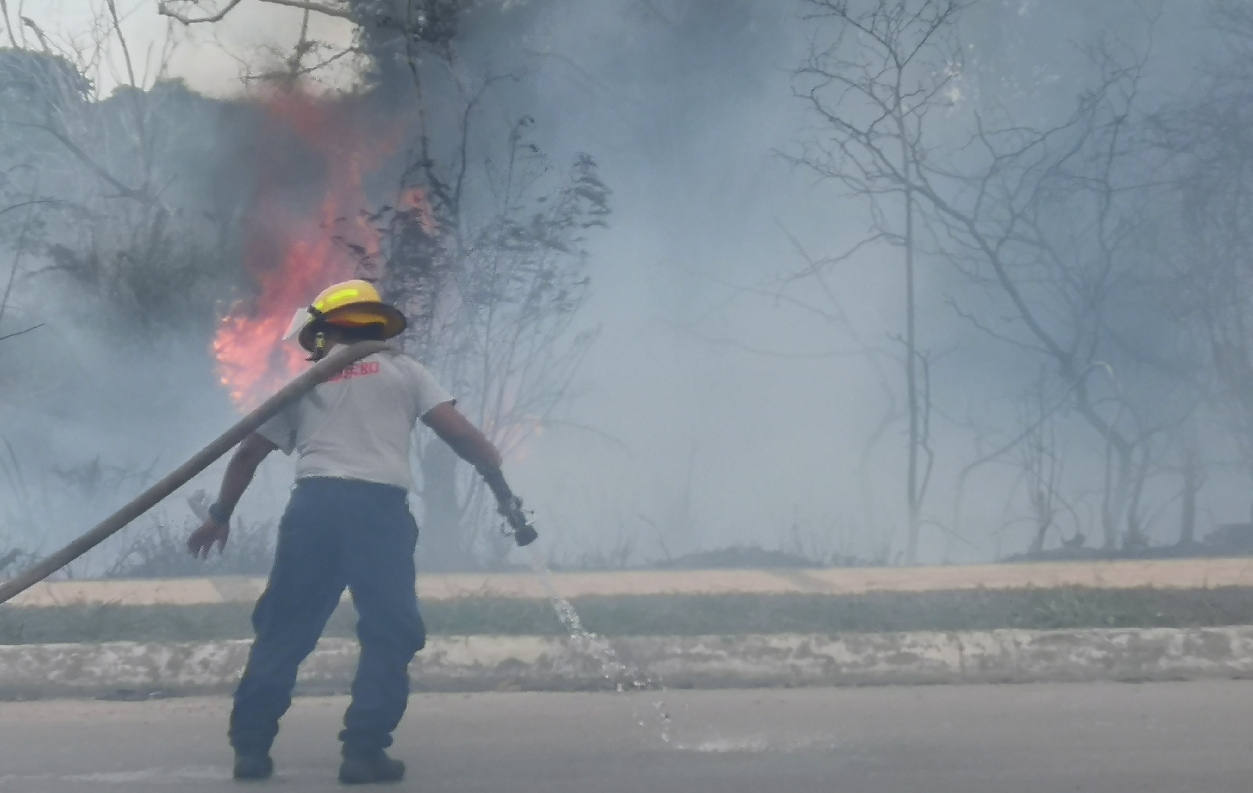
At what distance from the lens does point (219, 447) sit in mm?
3729

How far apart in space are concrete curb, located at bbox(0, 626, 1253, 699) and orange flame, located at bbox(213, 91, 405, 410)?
391 centimetres

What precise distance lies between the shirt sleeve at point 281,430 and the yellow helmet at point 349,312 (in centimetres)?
25

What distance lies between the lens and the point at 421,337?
8.77m

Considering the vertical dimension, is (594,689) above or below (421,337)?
below

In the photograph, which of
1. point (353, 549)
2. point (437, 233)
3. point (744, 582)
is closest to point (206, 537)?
point (353, 549)

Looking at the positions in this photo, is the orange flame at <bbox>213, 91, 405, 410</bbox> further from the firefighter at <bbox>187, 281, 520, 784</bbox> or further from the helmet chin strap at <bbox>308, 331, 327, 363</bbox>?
the firefighter at <bbox>187, 281, 520, 784</bbox>

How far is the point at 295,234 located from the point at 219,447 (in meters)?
5.43

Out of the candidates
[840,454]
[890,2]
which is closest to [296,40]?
[890,2]

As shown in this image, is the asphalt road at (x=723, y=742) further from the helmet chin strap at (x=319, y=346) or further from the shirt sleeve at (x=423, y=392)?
the helmet chin strap at (x=319, y=346)

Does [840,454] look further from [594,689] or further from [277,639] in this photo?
[277,639]

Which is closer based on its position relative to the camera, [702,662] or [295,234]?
[702,662]

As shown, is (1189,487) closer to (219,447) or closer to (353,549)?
(353,549)

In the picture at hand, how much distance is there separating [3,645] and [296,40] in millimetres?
5513

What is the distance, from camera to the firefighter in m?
3.65
